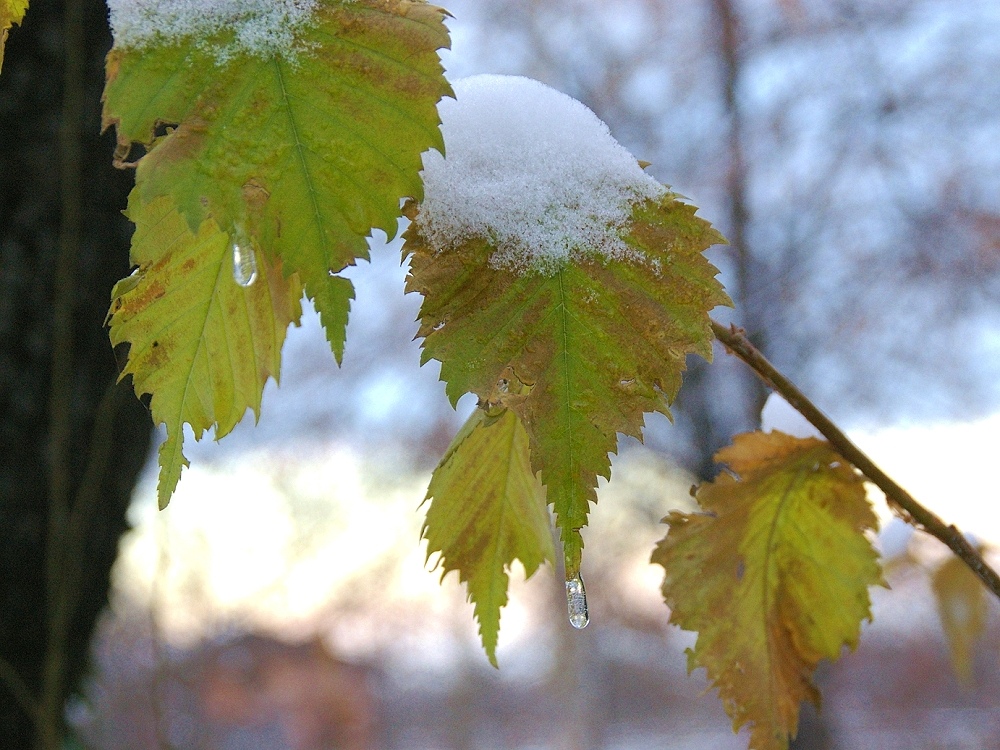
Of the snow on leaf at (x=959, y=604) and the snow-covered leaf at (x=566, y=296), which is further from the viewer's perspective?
the snow on leaf at (x=959, y=604)

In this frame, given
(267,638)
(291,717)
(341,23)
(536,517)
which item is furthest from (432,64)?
(291,717)

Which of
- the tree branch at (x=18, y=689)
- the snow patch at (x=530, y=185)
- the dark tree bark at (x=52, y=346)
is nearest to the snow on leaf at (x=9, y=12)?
the snow patch at (x=530, y=185)

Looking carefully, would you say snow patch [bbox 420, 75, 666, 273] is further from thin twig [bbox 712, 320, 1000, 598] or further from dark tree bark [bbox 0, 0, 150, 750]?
dark tree bark [bbox 0, 0, 150, 750]

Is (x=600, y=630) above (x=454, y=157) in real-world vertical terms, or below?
above

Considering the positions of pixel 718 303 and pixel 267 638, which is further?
pixel 267 638

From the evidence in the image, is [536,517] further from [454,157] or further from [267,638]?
[267,638]

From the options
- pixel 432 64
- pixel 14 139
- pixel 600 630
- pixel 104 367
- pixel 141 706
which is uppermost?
pixel 600 630

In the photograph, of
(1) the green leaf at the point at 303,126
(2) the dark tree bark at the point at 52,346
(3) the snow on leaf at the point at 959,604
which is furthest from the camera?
(2) the dark tree bark at the point at 52,346

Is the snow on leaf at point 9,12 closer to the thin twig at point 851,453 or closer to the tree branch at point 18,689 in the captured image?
the thin twig at point 851,453
